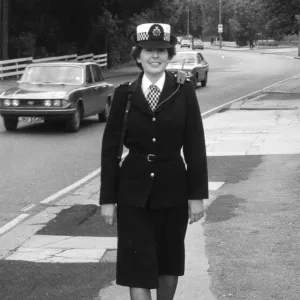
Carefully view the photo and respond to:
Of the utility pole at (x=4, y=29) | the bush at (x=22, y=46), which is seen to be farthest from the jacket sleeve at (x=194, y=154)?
the bush at (x=22, y=46)

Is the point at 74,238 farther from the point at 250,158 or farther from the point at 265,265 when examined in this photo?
the point at 250,158

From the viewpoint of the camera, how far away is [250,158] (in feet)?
43.4

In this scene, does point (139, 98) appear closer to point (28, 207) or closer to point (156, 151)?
point (156, 151)

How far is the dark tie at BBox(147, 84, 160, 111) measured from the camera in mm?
4750

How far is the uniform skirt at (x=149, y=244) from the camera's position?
15.4 feet

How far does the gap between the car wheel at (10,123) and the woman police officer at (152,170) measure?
13395 millimetres

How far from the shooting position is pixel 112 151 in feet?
15.6

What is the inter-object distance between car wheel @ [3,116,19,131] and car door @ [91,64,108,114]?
1896 millimetres

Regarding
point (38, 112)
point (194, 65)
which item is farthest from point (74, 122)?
point (194, 65)

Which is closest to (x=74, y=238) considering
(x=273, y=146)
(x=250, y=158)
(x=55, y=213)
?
(x=55, y=213)

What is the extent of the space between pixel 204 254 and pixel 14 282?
5.46 ft

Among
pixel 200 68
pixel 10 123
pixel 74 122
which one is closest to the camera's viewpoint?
pixel 74 122

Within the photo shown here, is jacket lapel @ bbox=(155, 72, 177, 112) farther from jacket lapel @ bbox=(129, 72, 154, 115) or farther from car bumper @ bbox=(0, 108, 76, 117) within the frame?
car bumper @ bbox=(0, 108, 76, 117)

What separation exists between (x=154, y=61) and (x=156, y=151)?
0.52 metres
